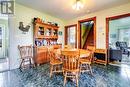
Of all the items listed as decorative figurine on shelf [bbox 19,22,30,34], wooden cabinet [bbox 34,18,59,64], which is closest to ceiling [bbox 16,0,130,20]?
wooden cabinet [bbox 34,18,59,64]

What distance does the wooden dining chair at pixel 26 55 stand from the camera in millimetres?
4266

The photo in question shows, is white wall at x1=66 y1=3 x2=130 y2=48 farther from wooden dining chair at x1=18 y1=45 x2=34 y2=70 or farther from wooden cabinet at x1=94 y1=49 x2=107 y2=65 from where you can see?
wooden dining chair at x1=18 y1=45 x2=34 y2=70

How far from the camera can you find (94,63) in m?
5.09

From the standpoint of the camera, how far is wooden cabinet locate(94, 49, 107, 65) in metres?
4.77

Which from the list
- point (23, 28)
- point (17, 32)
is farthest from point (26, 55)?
point (23, 28)

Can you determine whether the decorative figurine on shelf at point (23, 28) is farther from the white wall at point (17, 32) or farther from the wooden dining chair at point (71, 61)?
the wooden dining chair at point (71, 61)

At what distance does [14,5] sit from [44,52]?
2.25 m

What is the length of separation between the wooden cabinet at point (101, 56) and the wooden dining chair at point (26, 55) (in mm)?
2957

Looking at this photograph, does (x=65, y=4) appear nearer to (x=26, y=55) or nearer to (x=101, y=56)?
(x=26, y=55)

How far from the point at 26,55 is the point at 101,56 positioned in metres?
3.30

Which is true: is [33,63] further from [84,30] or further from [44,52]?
[84,30]

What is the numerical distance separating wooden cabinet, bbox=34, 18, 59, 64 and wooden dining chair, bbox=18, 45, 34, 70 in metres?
0.21

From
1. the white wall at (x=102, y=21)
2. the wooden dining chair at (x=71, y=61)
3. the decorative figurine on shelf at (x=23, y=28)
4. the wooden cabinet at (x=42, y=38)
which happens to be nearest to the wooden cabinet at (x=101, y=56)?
the white wall at (x=102, y=21)

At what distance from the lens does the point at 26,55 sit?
4504 millimetres
